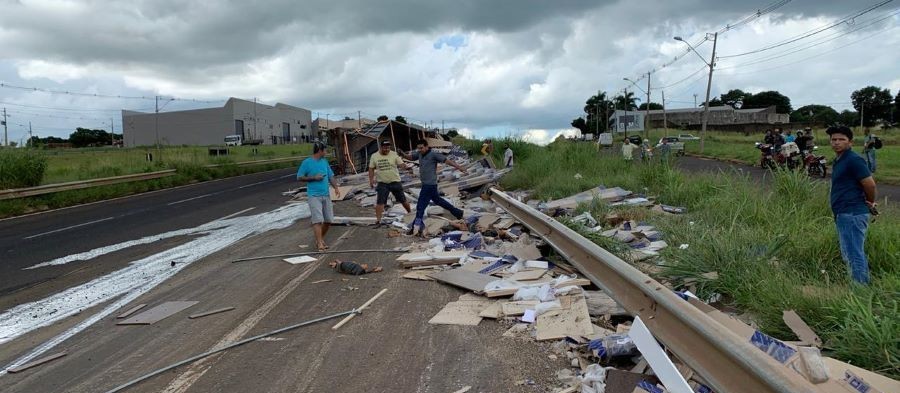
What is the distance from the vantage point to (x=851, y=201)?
17.1 feet

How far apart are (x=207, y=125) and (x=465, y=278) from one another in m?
111

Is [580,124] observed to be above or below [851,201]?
above

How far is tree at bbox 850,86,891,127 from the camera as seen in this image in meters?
97.1

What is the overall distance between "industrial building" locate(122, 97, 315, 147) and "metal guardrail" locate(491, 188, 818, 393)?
104 meters

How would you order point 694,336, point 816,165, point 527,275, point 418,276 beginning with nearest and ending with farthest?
1. point 694,336
2. point 527,275
3. point 418,276
4. point 816,165

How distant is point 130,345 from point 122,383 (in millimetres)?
895

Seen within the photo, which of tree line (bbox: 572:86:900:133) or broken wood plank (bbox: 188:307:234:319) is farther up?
tree line (bbox: 572:86:900:133)

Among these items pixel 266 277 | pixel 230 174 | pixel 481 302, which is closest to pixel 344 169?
pixel 230 174

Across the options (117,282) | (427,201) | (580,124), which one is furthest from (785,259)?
(580,124)

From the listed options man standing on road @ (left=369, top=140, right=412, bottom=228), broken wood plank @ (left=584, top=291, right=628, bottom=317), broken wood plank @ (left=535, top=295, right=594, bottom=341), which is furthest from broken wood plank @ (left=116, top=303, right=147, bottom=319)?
man standing on road @ (left=369, top=140, right=412, bottom=228)

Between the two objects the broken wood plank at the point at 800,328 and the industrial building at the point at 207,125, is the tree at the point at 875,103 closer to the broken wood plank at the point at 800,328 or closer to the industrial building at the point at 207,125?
the industrial building at the point at 207,125

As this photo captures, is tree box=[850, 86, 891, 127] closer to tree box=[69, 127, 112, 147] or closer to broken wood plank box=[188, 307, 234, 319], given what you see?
broken wood plank box=[188, 307, 234, 319]

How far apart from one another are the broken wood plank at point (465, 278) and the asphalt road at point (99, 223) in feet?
15.2

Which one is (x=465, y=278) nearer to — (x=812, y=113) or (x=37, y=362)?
(x=37, y=362)
